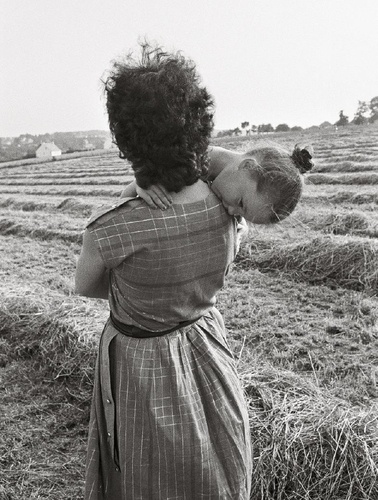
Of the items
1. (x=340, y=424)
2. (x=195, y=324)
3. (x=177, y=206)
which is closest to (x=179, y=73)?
(x=177, y=206)

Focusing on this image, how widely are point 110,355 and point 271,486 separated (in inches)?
49.0

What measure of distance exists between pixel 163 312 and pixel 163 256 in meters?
0.19

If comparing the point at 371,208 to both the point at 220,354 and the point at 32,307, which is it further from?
the point at 220,354

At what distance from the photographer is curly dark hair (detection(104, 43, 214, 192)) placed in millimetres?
1091

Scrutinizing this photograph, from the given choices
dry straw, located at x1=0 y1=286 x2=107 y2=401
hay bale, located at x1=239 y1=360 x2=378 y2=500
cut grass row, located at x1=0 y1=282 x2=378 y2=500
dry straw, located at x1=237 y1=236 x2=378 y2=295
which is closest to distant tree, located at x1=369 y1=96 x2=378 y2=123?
dry straw, located at x1=237 y1=236 x2=378 y2=295

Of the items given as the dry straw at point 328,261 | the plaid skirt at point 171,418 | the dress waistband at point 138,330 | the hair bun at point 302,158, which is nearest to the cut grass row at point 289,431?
the plaid skirt at point 171,418

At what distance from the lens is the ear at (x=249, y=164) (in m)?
1.23

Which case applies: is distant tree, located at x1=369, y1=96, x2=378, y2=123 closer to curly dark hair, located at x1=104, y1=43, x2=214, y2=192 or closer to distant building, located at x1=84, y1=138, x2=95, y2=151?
distant building, located at x1=84, y1=138, x2=95, y2=151

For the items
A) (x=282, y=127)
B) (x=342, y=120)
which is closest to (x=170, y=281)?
(x=342, y=120)

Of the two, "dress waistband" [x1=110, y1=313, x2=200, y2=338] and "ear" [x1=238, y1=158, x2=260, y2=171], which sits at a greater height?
"ear" [x1=238, y1=158, x2=260, y2=171]

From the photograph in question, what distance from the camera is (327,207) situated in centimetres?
862

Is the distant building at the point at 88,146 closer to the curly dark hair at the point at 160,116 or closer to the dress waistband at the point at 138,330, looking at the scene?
the dress waistband at the point at 138,330

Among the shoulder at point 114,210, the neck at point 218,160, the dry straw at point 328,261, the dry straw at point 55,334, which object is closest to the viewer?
the shoulder at point 114,210

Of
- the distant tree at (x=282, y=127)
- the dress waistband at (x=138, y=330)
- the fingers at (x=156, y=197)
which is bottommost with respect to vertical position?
the distant tree at (x=282, y=127)
